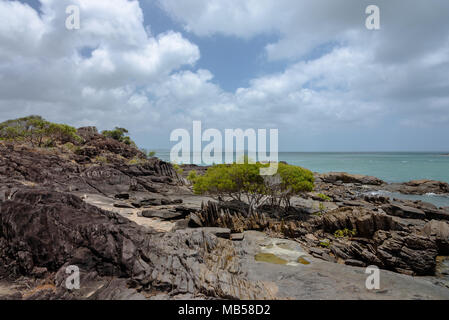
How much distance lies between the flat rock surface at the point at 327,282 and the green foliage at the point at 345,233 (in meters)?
6.14

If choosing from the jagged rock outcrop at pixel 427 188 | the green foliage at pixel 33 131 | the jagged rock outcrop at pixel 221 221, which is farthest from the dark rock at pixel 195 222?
the green foliage at pixel 33 131

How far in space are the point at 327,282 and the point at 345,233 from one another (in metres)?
10.8

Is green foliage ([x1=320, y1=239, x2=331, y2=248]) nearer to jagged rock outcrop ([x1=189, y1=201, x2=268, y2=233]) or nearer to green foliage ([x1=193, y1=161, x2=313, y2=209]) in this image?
jagged rock outcrop ([x1=189, y1=201, x2=268, y2=233])

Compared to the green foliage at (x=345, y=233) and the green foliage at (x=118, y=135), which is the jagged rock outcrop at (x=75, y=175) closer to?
the green foliage at (x=345, y=233)

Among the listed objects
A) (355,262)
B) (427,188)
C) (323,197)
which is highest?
(427,188)

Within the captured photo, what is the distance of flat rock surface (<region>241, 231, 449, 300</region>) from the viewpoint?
9055 millimetres

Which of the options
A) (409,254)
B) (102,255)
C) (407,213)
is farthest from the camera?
(407,213)

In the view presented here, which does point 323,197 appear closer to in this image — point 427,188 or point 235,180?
point 235,180

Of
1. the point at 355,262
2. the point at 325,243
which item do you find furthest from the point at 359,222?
the point at 355,262

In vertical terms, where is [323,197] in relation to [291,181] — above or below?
below

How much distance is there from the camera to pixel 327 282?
9.99 metres

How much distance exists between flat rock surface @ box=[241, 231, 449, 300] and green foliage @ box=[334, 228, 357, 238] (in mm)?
6144
